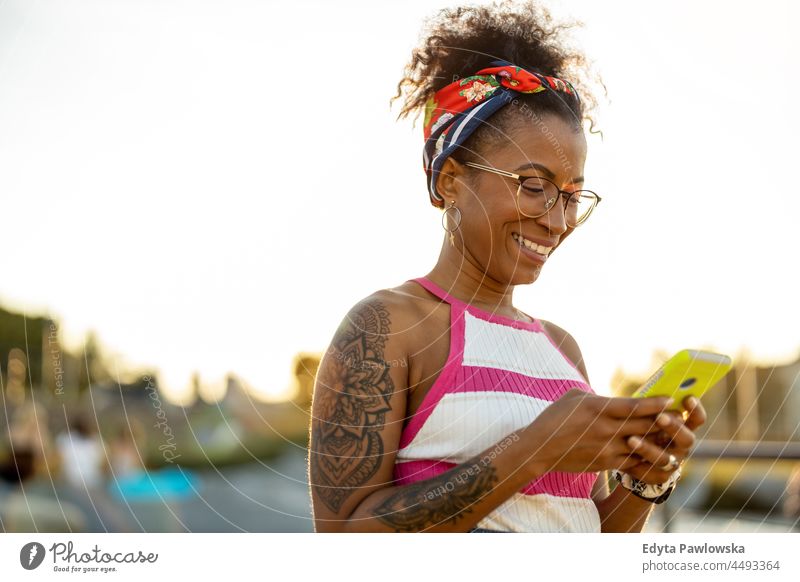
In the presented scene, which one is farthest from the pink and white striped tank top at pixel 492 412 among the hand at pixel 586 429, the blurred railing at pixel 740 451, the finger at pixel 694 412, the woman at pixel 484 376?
the blurred railing at pixel 740 451

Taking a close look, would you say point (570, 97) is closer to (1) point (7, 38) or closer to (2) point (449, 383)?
(2) point (449, 383)

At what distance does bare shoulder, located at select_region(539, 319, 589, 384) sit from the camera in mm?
1506

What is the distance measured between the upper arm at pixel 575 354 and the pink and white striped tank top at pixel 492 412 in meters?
0.11

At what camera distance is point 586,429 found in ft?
3.47

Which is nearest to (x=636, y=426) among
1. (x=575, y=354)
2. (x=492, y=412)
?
(x=492, y=412)

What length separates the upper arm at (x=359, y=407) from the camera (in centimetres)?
115

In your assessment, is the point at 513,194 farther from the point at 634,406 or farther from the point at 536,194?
the point at 634,406

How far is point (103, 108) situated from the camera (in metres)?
1.82

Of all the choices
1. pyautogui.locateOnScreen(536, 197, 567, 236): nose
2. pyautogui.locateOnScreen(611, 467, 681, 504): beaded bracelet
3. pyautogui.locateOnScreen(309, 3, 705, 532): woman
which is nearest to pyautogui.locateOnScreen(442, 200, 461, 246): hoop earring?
pyautogui.locateOnScreen(309, 3, 705, 532): woman

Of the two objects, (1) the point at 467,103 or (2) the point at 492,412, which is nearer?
(2) the point at 492,412

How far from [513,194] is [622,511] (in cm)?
59

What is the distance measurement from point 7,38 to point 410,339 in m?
1.17

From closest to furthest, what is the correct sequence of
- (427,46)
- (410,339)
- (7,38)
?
1. (410,339)
2. (427,46)
3. (7,38)
